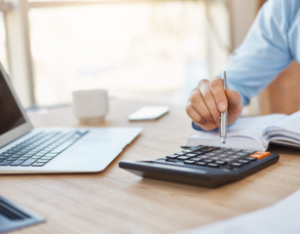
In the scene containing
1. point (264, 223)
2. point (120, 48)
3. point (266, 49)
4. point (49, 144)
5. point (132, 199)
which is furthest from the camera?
point (120, 48)

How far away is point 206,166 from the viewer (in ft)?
1.95

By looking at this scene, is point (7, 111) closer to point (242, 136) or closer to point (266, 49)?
point (242, 136)

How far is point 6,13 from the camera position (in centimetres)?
221

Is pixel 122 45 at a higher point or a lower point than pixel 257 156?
higher

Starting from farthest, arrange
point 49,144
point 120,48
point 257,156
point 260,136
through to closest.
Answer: point 120,48, point 49,144, point 260,136, point 257,156

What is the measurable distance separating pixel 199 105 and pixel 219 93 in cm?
7

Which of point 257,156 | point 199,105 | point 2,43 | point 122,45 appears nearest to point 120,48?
point 122,45

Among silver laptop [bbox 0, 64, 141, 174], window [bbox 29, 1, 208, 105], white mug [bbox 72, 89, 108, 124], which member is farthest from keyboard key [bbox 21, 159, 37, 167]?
window [bbox 29, 1, 208, 105]

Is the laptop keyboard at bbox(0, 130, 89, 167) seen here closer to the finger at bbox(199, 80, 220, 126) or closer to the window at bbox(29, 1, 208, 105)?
the finger at bbox(199, 80, 220, 126)

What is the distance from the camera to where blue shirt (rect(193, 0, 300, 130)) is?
1.26 metres

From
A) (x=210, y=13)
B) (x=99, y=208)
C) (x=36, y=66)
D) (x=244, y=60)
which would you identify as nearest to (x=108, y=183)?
(x=99, y=208)

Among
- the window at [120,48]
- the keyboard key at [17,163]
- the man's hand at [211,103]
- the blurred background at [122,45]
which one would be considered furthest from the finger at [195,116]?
the window at [120,48]

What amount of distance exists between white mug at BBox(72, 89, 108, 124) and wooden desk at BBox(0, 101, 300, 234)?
1.50 feet

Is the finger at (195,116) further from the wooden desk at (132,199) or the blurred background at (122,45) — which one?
the blurred background at (122,45)
